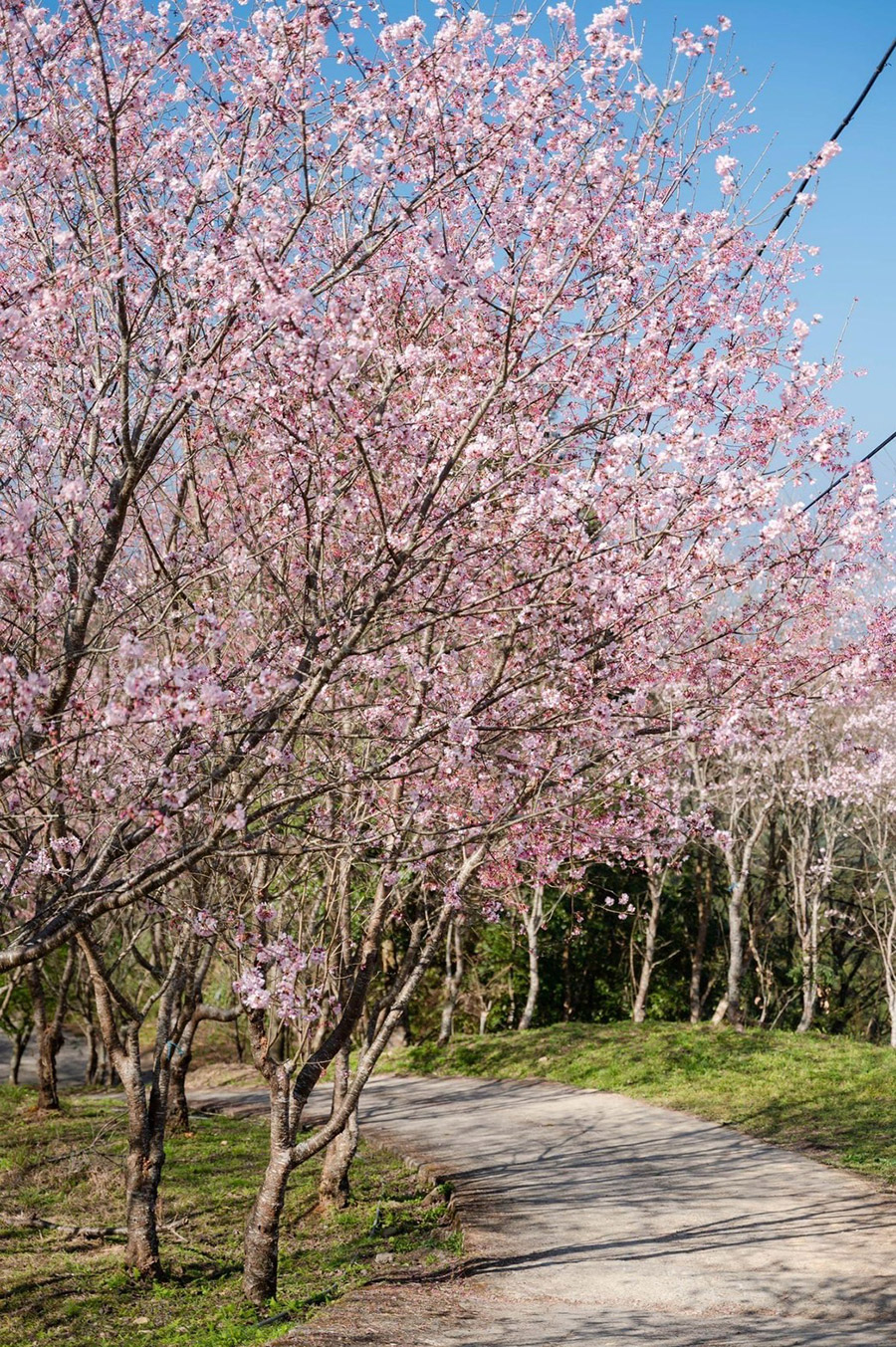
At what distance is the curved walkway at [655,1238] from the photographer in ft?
21.5

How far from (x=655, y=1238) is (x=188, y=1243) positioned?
421 centimetres

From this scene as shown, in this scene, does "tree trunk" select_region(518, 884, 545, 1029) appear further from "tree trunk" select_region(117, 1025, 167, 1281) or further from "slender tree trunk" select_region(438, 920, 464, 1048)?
"tree trunk" select_region(117, 1025, 167, 1281)

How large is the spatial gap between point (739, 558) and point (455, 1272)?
5134 mm

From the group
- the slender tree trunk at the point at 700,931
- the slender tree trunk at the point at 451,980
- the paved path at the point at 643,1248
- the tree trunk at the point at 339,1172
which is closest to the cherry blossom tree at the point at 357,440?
the paved path at the point at 643,1248

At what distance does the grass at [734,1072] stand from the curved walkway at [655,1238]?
54 cm

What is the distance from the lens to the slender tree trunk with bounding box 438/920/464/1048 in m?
22.0

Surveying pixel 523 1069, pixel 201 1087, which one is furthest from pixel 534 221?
pixel 201 1087

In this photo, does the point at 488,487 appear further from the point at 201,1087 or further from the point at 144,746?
the point at 201,1087

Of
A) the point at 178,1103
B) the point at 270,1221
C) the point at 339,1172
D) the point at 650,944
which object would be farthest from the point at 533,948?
the point at 270,1221

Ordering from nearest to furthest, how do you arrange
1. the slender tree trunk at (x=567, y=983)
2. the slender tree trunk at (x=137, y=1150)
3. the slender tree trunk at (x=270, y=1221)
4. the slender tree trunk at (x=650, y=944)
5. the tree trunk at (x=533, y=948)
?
the slender tree trunk at (x=270, y=1221) → the slender tree trunk at (x=137, y=1150) → the tree trunk at (x=533, y=948) → the slender tree trunk at (x=650, y=944) → the slender tree trunk at (x=567, y=983)

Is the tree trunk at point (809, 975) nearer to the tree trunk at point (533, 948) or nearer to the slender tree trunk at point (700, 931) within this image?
the slender tree trunk at point (700, 931)

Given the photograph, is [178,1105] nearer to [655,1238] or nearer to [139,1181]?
[139,1181]

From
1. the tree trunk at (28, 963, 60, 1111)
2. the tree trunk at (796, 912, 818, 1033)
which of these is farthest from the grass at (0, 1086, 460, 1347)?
the tree trunk at (796, 912, 818, 1033)

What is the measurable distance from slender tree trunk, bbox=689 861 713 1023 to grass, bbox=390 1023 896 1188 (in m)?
4.24
